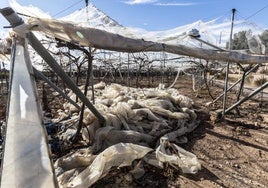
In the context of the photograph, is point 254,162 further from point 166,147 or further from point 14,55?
point 14,55

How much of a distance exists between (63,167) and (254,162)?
327cm

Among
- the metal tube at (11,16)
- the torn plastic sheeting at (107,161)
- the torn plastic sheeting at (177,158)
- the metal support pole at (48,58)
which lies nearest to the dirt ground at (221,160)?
the torn plastic sheeting at (177,158)

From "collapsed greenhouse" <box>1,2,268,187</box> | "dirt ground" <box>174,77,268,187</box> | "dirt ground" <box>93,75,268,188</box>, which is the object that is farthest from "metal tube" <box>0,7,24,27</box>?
"dirt ground" <box>174,77,268,187</box>

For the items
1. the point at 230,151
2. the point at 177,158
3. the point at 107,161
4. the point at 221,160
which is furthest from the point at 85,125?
the point at 230,151

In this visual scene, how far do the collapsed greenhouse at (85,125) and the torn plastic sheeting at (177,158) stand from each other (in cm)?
2

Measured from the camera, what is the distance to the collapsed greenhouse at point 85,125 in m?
1.87

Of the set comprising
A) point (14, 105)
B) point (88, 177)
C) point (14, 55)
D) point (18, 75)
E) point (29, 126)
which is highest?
point (14, 55)

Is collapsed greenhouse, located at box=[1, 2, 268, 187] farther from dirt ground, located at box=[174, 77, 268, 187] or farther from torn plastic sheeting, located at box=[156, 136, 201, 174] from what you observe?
dirt ground, located at box=[174, 77, 268, 187]

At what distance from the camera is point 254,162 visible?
15.1 ft

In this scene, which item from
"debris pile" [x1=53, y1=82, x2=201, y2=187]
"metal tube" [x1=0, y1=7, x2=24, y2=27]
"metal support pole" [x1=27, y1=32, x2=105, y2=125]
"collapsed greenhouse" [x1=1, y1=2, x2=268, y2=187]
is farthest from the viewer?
"debris pile" [x1=53, y1=82, x2=201, y2=187]

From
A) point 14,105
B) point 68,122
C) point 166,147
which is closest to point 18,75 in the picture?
point 14,105

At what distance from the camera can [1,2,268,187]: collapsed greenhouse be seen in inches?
73.8

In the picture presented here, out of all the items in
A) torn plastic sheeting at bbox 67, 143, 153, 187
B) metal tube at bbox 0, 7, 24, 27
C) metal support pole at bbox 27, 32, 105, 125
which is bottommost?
torn plastic sheeting at bbox 67, 143, 153, 187

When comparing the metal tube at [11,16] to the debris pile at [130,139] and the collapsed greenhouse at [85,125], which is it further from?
the debris pile at [130,139]
